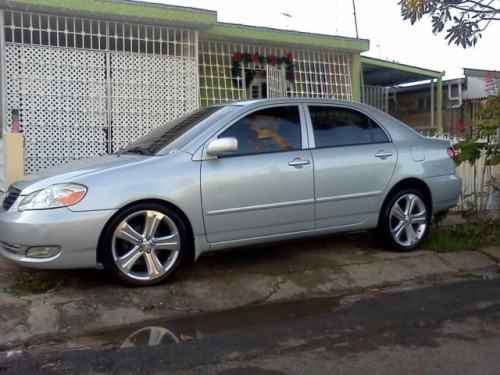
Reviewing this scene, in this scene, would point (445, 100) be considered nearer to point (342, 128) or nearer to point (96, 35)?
point (96, 35)

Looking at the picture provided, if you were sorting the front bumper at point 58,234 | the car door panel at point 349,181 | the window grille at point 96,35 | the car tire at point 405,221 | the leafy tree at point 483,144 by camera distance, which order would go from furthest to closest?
the window grille at point 96,35 < the leafy tree at point 483,144 < the car tire at point 405,221 < the car door panel at point 349,181 < the front bumper at point 58,234

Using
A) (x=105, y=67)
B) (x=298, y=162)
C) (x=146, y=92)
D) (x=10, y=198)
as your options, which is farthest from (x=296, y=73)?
(x=10, y=198)

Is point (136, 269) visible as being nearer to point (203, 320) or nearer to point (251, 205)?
point (203, 320)

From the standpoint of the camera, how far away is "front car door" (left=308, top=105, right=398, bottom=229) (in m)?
5.52

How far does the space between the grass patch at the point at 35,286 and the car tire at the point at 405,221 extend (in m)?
3.26

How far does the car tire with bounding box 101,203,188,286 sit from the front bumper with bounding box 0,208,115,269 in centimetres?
11

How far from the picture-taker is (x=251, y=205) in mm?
5121

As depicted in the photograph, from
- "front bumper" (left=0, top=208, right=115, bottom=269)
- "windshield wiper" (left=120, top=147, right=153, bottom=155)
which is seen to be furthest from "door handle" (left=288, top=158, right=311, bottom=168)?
"front bumper" (left=0, top=208, right=115, bottom=269)

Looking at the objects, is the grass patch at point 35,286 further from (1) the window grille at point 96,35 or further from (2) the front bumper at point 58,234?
(1) the window grille at point 96,35

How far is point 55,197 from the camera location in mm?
4504

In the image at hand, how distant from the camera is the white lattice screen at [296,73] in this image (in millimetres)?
10656

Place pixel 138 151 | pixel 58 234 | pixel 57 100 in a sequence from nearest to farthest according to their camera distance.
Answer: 1. pixel 58 234
2. pixel 138 151
3. pixel 57 100

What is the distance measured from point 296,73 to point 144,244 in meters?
7.35

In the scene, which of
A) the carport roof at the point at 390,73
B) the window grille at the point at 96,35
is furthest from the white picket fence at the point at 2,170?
the carport roof at the point at 390,73
